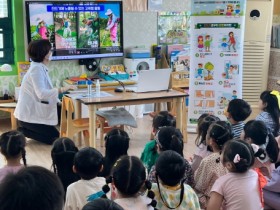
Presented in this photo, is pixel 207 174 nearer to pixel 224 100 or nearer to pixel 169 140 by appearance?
pixel 169 140

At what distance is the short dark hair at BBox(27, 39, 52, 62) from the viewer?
479 centimetres

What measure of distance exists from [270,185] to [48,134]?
288 cm

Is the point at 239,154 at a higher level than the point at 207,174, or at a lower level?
higher

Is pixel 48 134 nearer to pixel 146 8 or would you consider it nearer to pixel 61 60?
pixel 61 60

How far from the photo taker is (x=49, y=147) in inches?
Answer: 201

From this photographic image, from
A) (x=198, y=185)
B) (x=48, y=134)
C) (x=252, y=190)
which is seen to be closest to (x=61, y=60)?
(x=48, y=134)

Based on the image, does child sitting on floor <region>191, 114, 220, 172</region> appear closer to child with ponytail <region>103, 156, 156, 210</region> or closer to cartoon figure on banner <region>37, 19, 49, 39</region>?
child with ponytail <region>103, 156, 156, 210</region>

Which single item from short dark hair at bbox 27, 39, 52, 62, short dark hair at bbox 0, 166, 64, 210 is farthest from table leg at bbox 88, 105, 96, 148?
short dark hair at bbox 0, 166, 64, 210

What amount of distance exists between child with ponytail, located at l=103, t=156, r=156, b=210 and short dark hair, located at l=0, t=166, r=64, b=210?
0.92 m

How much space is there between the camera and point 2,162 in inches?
177

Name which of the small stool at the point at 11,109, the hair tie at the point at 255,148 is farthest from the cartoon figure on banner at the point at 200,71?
the hair tie at the point at 255,148

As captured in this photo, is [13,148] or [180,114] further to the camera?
[180,114]

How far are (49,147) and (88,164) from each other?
9.29 feet

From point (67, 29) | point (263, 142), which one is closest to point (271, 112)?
point (263, 142)
